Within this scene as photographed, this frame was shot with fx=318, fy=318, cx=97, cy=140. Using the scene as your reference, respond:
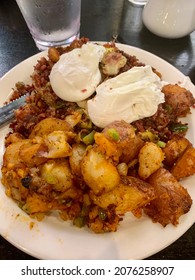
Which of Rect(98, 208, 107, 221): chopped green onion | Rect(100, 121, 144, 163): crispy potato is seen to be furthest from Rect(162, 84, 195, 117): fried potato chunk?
Rect(98, 208, 107, 221): chopped green onion

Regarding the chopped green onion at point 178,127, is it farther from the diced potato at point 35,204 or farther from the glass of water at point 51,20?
the glass of water at point 51,20

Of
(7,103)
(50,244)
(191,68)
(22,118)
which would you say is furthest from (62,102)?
(191,68)

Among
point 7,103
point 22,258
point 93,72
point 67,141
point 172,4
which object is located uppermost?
point 172,4

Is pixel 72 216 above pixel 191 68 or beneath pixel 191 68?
beneath

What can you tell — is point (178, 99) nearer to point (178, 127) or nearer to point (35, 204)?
point (178, 127)

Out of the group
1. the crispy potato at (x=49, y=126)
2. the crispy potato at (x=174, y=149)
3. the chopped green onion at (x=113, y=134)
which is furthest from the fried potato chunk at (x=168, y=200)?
the crispy potato at (x=49, y=126)

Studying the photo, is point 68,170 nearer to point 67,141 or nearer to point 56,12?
point 67,141

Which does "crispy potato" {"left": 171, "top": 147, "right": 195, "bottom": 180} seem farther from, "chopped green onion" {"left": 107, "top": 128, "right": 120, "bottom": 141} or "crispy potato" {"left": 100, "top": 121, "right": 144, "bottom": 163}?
"chopped green onion" {"left": 107, "top": 128, "right": 120, "bottom": 141}

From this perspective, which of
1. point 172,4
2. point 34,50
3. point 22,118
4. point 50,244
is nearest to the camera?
point 50,244

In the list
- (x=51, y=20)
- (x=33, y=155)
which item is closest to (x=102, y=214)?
(x=33, y=155)
